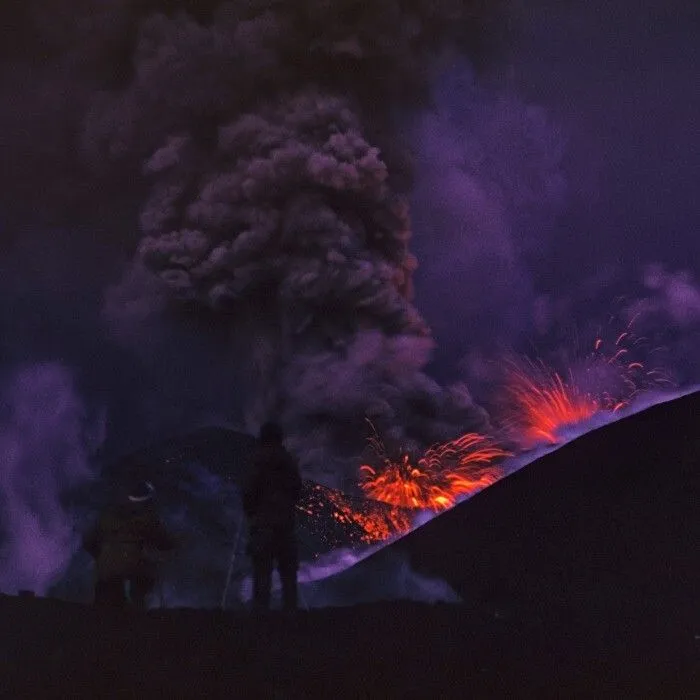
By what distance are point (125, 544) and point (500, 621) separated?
271 centimetres

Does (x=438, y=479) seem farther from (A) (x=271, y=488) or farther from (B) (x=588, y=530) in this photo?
(A) (x=271, y=488)

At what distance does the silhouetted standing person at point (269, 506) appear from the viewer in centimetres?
772

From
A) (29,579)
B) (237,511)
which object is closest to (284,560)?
(237,511)

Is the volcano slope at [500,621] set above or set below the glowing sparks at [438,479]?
below

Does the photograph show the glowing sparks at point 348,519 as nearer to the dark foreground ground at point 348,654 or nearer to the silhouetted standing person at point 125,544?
the silhouetted standing person at point 125,544

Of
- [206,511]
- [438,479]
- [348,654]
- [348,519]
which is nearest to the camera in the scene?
[348,654]

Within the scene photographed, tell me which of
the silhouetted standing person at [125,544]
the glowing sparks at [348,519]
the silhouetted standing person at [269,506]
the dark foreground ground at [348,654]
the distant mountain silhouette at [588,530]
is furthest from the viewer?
the glowing sparks at [348,519]

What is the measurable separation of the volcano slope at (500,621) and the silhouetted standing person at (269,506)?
0.67 meters

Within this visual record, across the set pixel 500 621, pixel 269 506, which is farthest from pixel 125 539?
pixel 500 621

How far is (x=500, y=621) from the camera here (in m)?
7.25

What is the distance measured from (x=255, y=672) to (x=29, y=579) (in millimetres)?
16634

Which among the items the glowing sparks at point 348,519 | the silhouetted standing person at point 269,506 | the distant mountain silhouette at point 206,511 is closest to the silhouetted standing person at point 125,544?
the silhouetted standing person at point 269,506

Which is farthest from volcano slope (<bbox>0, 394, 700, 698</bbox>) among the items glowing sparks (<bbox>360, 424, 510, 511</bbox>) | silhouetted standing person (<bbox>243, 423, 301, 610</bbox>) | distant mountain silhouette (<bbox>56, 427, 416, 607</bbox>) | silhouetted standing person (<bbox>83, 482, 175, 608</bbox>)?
distant mountain silhouette (<bbox>56, 427, 416, 607</bbox>)

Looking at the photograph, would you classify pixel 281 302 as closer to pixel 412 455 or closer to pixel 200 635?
pixel 412 455
